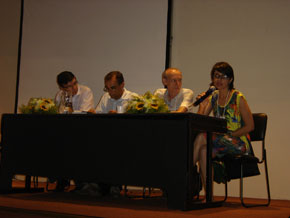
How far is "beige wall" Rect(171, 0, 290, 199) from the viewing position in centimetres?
492

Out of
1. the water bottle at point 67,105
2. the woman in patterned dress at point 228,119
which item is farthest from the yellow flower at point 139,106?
the water bottle at point 67,105

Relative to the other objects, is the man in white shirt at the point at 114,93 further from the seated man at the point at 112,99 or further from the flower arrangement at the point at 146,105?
the flower arrangement at the point at 146,105

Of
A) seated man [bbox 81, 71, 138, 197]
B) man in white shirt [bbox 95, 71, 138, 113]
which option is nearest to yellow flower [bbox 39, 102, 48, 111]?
seated man [bbox 81, 71, 138, 197]

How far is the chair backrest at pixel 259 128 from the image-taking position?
3807 millimetres

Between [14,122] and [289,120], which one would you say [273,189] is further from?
[14,122]

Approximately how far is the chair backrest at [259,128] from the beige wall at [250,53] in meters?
1.19

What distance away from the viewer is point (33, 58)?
6.12 meters

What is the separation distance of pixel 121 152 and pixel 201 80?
2.48 metres

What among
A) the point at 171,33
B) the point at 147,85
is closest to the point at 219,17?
the point at 171,33

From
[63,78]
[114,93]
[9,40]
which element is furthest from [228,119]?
[9,40]

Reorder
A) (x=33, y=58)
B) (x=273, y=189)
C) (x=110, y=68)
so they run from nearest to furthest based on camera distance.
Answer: (x=273, y=189), (x=110, y=68), (x=33, y=58)

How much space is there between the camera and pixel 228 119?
3.72 metres

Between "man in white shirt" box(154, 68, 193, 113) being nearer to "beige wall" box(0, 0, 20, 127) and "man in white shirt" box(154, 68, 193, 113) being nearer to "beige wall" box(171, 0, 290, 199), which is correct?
"beige wall" box(171, 0, 290, 199)

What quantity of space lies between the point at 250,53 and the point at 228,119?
5.45 feet
